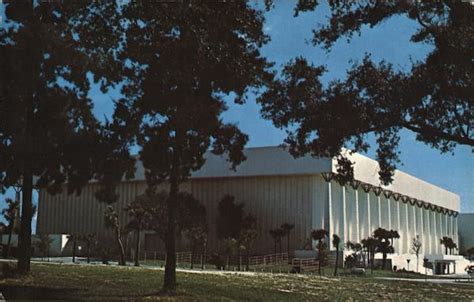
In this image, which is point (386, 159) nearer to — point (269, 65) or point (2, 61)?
point (269, 65)

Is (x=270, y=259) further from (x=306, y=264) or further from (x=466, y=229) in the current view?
(x=466, y=229)

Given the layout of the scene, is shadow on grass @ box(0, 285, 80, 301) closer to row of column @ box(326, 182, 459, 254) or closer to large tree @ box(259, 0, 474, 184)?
large tree @ box(259, 0, 474, 184)

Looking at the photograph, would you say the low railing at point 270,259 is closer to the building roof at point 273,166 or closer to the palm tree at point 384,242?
the building roof at point 273,166

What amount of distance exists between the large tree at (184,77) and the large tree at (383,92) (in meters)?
1.25

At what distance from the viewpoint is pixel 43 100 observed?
18281mm

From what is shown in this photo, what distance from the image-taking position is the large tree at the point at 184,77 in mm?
15164

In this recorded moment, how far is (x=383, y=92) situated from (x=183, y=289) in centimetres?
792

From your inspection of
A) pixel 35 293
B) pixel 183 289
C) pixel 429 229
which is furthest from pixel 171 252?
pixel 429 229

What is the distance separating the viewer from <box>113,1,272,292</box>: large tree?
49.8ft

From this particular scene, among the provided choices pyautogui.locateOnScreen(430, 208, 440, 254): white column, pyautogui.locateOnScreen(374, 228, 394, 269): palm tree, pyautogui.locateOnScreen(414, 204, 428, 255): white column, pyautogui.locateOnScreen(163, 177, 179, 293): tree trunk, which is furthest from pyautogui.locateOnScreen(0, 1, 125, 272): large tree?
pyautogui.locateOnScreen(430, 208, 440, 254): white column

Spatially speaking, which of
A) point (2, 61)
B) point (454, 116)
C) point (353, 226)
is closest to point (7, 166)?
point (2, 61)

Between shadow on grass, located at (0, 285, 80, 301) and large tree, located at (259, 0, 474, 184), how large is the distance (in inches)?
290

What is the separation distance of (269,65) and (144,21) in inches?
158

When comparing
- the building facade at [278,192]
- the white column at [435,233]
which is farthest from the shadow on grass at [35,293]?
the white column at [435,233]
